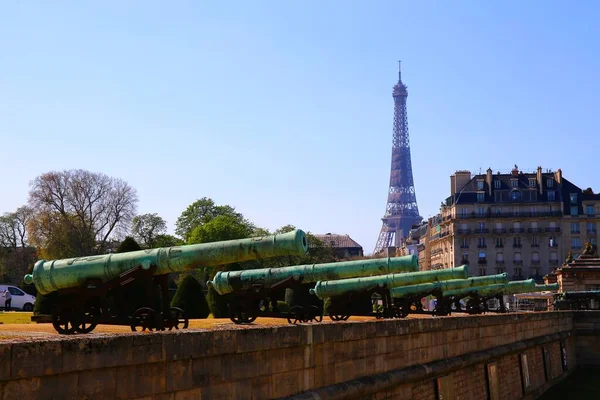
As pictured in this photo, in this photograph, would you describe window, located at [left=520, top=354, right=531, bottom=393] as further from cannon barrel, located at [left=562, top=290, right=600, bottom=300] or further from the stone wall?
cannon barrel, located at [left=562, top=290, right=600, bottom=300]

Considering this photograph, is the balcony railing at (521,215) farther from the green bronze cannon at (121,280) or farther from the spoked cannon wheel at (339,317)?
the green bronze cannon at (121,280)

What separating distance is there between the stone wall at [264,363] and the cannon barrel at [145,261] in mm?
1455

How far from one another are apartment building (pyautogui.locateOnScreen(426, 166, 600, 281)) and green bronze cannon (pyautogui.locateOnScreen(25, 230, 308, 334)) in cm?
9513

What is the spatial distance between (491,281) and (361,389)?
25616mm

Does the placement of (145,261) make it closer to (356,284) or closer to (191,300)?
(356,284)

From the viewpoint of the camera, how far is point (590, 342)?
47.8m

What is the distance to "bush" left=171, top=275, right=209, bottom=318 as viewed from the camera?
3183 centimetres

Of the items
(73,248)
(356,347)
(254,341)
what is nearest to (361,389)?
(356,347)

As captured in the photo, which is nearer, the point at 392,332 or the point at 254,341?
the point at 254,341

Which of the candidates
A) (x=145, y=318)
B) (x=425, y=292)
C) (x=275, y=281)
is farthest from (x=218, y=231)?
(x=145, y=318)

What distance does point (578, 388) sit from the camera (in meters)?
37.8

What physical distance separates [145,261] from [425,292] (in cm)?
2134

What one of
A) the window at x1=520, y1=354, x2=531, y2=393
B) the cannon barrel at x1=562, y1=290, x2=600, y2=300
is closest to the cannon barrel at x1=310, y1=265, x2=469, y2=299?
the window at x1=520, y1=354, x2=531, y2=393

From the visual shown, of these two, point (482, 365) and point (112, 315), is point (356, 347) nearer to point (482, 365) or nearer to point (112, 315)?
point (112, 315)
